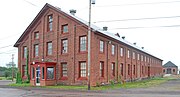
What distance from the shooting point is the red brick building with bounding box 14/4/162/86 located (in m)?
36.8

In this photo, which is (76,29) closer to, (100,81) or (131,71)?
(100,81)

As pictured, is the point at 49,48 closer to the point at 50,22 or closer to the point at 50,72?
the point at 50,22

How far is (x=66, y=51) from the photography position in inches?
1531

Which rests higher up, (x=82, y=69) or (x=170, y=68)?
(x=82, y=69)

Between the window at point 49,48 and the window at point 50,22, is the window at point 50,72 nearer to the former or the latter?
the window at point 49,48

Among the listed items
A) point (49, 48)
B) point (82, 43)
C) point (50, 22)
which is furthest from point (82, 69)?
point (50, 22)

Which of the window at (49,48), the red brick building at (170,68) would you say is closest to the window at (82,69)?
the window at (49,48)

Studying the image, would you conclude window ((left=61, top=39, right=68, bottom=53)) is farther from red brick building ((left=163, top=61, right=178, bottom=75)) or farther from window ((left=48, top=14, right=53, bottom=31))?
red brick building ((left=163, top=61, right=178, bottom=75))

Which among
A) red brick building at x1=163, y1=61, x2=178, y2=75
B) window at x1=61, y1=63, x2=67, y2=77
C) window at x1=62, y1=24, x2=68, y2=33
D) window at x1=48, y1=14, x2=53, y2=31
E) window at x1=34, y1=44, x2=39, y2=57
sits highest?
window at x1=48, y1=14, x2=53, y2=31

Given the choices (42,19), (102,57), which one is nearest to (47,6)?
(42,19)

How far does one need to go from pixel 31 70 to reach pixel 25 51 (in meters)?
5.56

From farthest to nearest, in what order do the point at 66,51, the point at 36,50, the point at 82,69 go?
the point at 36,50
the point at 66,51
the point at 82,69

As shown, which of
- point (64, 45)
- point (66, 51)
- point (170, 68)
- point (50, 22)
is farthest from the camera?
point (170, 68)

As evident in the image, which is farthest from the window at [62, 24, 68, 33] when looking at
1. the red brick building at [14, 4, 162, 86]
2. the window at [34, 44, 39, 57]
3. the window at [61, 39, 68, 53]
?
the window at [34, 44, 39, 57]
